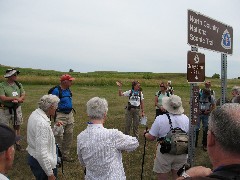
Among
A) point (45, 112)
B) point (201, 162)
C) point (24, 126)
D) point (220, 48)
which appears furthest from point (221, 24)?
point (24, 126)

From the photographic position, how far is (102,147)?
353 centimetres

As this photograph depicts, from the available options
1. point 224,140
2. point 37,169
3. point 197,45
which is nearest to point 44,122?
point 37,169

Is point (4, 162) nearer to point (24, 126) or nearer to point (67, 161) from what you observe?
point (67, 161)

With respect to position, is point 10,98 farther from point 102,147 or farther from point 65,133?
point 102,147

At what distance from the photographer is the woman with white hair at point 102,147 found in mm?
3539

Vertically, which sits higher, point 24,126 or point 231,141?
point 231,141

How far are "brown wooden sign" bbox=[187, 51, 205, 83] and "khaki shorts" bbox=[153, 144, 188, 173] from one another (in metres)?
1.32

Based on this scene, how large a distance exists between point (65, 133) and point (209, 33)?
180 inches

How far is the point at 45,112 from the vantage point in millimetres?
4531

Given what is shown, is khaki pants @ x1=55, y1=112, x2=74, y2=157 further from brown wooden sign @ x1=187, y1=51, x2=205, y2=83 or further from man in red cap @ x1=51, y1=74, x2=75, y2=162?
brown wooden sign @ x1=187, y1=51, x2=205, y2=83

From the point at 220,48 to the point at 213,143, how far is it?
4.11 m

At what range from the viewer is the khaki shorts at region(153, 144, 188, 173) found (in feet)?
16.3

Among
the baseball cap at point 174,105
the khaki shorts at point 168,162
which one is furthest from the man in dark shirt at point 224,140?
the khaki shorts at point 168,162

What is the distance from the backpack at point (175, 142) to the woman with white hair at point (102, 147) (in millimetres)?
1263
